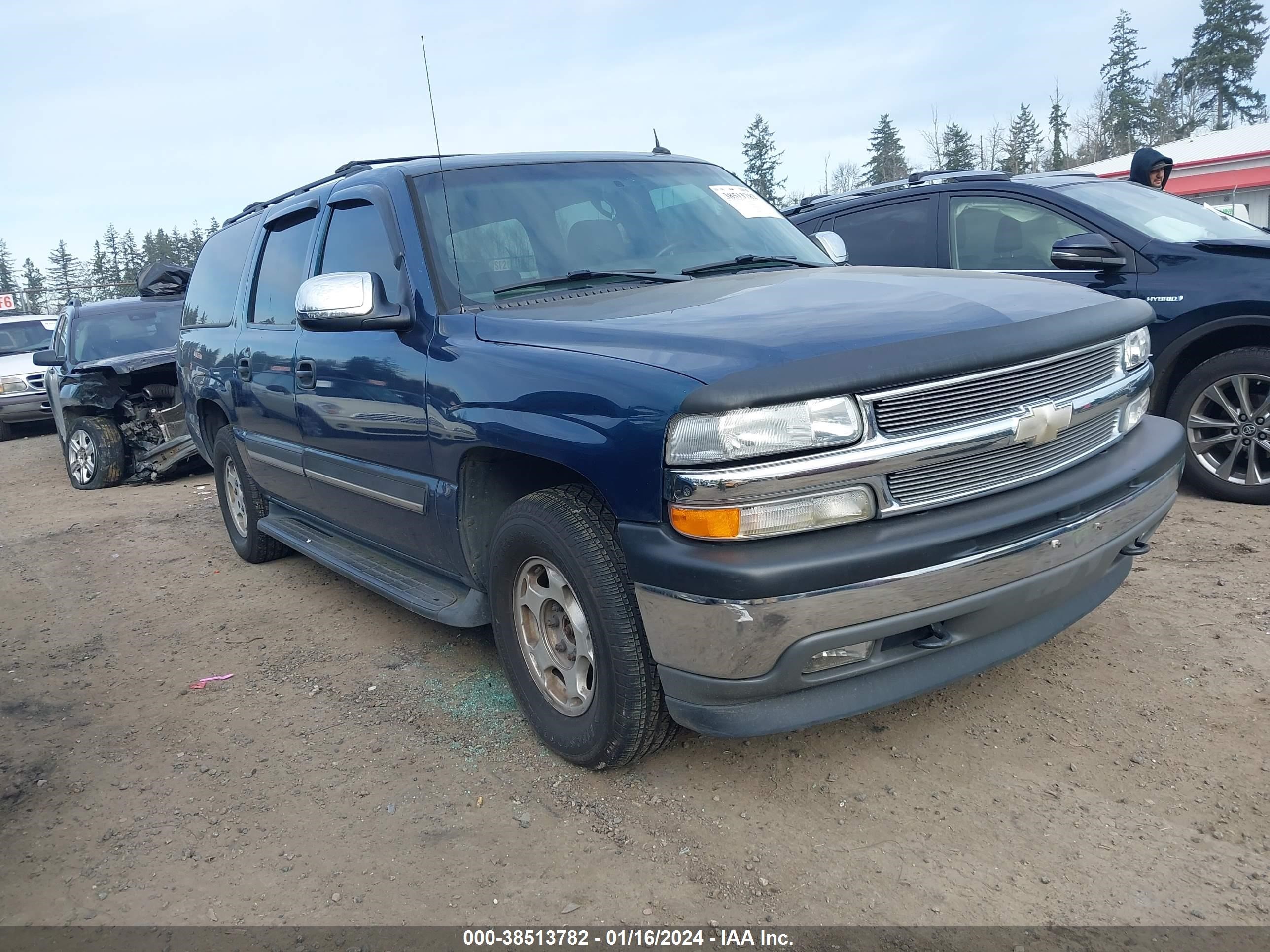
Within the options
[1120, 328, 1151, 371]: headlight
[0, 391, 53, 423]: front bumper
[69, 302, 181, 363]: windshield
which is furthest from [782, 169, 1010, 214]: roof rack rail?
[0, 391, 53, 423]: front bumper

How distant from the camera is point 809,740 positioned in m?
3.03

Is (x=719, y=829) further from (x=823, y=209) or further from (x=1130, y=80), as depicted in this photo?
(x=1130, y=80)

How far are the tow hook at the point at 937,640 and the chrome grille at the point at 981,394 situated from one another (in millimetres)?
511

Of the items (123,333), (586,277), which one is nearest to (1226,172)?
(123,333)

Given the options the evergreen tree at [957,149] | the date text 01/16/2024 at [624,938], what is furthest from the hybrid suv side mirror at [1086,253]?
the evergreen tree at [957,149]

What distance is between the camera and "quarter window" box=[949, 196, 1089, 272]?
5.56 metres

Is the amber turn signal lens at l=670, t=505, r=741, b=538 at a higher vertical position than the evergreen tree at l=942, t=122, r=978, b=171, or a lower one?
lower

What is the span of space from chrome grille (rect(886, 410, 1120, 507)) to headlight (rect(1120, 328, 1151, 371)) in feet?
1.27

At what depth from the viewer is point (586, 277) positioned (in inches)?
133

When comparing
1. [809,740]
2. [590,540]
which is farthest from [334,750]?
[809,740]

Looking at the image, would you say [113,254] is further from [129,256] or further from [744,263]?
[744,263]

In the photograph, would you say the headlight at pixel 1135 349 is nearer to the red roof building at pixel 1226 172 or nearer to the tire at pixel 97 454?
the tire at pixel 97 454

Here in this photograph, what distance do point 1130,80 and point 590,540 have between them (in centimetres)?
6623

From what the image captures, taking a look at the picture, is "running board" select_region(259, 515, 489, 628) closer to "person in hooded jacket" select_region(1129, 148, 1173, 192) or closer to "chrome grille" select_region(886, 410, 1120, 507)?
"chrome grille" select_region(886, 410, 1120, 507)
